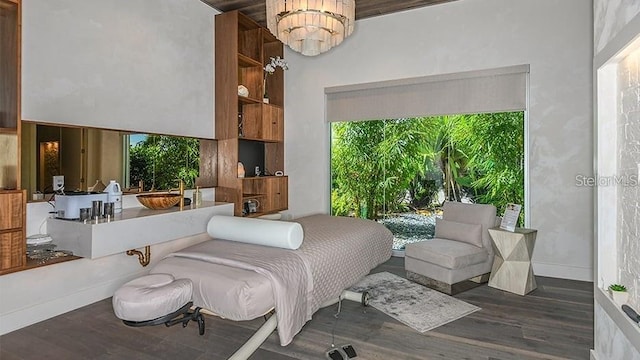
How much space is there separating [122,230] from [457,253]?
8.84 ft

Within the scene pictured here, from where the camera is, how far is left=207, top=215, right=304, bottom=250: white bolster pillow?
6.92ft

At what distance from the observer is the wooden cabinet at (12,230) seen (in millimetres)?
2203

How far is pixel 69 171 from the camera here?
9.09 ft

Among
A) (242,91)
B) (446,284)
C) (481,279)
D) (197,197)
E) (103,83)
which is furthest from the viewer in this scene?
(242,91)

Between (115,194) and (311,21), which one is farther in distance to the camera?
(115,194)

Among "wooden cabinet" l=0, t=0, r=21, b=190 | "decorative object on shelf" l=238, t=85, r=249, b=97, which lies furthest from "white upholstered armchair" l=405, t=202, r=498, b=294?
"wooden cabinet" l=0, t=0, r=21, b=190

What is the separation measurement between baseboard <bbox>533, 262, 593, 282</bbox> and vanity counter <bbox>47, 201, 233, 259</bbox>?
345 centimetres

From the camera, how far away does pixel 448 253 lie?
3.12 metres

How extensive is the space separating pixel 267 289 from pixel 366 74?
133 inches

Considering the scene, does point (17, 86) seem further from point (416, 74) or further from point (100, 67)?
point (416, 74)

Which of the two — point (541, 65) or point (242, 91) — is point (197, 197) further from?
point (541, 65)

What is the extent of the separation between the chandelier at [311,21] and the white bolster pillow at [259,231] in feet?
4.35

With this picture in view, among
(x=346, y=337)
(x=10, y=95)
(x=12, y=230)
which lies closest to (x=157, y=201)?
(x=12, y=230)

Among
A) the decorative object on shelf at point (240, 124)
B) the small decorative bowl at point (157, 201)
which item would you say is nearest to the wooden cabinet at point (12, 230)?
the small decorative bowl at point (157, 201)
